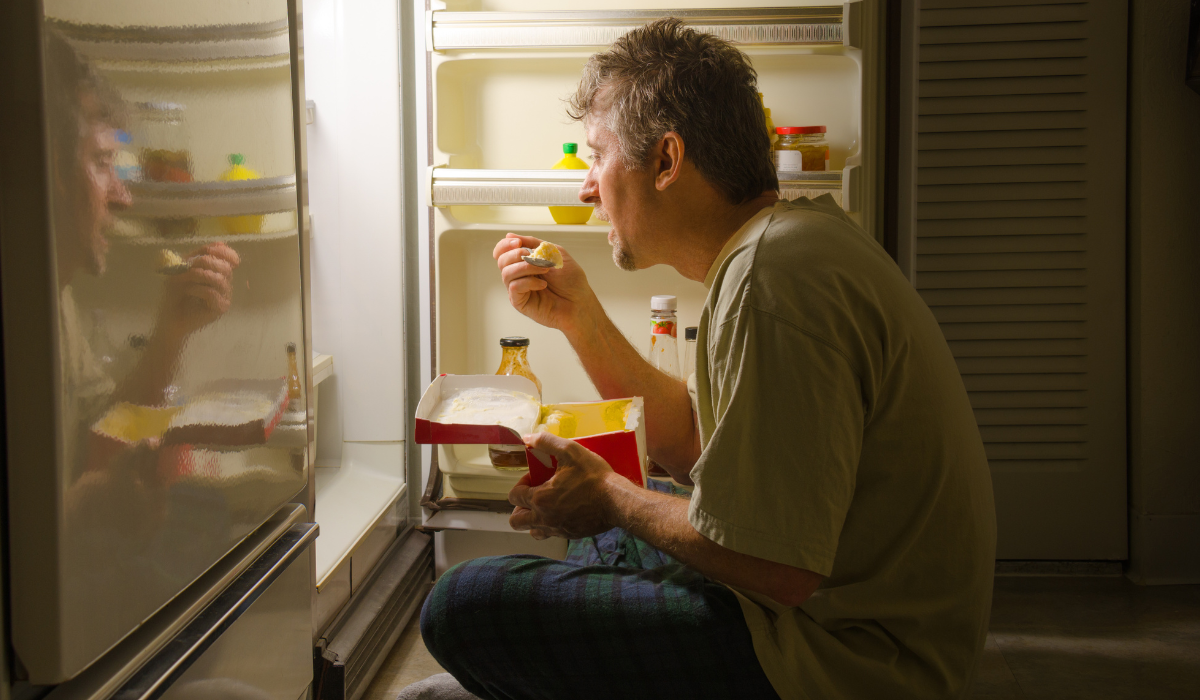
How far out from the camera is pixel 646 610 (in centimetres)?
97

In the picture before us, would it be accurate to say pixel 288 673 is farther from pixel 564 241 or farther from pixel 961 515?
pixel 564 241

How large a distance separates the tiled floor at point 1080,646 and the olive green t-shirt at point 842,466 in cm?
80

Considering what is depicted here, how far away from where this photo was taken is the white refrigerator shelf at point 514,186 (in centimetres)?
165

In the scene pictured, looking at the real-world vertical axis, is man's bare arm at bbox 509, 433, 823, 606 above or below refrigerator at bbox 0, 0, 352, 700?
below

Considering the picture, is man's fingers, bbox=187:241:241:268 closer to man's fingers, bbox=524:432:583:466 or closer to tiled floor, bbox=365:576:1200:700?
man's fingers, bbox=524:432:583:466

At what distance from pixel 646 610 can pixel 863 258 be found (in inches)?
18.5

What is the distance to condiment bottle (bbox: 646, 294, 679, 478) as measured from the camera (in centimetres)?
167

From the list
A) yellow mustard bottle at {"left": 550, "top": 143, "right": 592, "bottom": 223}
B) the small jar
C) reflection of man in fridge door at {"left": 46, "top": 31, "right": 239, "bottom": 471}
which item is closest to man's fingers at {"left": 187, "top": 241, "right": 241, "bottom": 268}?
reflection of man in fridge door at {"left": 46, "top": 31, "right": 239, "bottom": 471}

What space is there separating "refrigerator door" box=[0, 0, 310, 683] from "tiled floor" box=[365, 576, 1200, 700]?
911 millimetres

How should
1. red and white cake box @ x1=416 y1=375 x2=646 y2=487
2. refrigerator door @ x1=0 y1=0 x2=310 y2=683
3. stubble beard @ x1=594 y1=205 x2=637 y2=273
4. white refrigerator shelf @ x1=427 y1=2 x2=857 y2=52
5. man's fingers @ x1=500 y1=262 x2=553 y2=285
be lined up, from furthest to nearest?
white refrigerator shelf @ x1=427 y1=2 x2=857 y2=52, man's fingers @ x1=500 y1=262 x2=553 y2=285, stubble beard @ x1=594 y1=205 x2=637 y2=273, red and white cake box @ x1=416 y1=375 x2=646 y2=487, refrigerator door @ x1=0 y1=0 x2=310 y2=683

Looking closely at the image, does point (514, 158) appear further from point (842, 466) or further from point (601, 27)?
point (842, 466)

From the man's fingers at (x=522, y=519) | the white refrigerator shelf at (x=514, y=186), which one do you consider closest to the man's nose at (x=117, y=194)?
the man's fingers at (x=522, y=519)

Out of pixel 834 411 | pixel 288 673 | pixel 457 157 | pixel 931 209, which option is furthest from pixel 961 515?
pixel 457 157

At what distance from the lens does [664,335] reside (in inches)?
66.3
